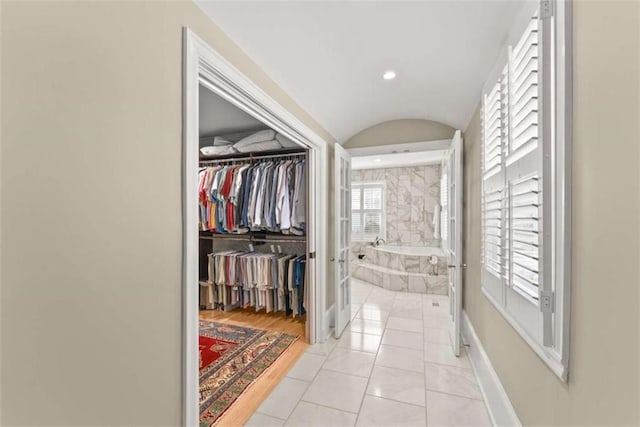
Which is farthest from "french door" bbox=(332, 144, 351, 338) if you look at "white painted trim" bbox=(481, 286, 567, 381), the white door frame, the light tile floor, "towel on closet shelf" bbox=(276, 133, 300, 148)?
"white painted trim" bbox=(481, 286, 567, 381)

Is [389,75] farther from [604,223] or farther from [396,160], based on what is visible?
[396,160]

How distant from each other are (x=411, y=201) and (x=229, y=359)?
5.28 m

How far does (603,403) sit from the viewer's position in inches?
29.5

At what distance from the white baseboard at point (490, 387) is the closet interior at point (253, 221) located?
1.61 m

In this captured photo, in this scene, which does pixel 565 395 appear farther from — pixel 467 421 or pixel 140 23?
pixel 140 23

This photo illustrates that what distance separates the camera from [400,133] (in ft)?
10.0

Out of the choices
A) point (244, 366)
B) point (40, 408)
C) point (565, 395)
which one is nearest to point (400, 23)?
point (565, 395)

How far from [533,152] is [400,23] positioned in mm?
998

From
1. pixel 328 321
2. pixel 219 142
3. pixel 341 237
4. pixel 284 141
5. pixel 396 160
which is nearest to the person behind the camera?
pixel 328 321

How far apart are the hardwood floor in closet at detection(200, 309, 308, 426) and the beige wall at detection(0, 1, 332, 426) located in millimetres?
839

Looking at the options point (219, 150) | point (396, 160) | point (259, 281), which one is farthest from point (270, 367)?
point (396, 160)

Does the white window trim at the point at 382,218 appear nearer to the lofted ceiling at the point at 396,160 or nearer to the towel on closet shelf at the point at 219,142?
the lofted ceiling at the point at 396,160

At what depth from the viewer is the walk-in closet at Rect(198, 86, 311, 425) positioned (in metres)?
2.86

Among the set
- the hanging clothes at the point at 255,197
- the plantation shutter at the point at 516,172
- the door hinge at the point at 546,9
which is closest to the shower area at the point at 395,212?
the hanging clothes at the point at 255,197
